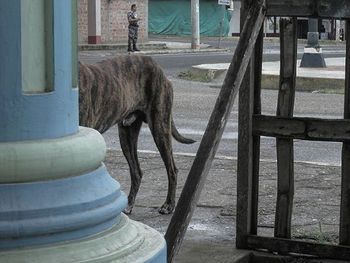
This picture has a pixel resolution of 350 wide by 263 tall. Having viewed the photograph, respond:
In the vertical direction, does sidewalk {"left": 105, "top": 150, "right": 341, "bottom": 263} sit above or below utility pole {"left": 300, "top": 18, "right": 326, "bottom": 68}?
below

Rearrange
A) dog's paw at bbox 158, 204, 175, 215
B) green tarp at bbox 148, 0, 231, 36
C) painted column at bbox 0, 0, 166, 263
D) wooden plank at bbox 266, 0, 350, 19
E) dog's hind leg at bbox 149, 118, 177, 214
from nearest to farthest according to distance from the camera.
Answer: painted column at bbox 0, 0, 166, 263, wooden plank at bbox 266, 0, 350, 19, dog's paw at bbox 158, 204, 175, 215, dog's hind leg at bbox 149, 118, 177, 214, green tarp at bbox 148, 0, 231, 36

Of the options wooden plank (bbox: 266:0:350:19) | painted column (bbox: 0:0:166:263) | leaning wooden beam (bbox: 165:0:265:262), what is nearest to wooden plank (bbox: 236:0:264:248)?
wooden plank (bbox: 266:0:350:19)

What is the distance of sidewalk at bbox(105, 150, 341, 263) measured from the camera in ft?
19.4

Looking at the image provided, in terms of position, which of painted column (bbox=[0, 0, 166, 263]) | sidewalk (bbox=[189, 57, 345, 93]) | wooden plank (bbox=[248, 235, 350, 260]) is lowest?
wooden plank (bbox=[248, 235, 350, 260])

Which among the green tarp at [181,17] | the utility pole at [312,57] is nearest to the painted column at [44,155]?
the utility pole at [312,57]

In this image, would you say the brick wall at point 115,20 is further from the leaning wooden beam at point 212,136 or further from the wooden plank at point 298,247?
the leaning wooden beam at point 212,136

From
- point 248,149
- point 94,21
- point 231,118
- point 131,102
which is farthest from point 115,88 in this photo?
point 94,21

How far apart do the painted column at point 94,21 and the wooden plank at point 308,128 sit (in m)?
37.0

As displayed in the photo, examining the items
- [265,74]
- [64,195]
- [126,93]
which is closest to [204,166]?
[64,195]

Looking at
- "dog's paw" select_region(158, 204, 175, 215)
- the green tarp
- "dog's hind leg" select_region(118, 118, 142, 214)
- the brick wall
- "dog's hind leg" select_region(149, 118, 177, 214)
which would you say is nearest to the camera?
"dog's paw" select_region(158, 204, 175, 215)

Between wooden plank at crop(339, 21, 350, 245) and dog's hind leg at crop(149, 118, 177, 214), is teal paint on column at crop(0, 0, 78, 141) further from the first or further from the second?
dog's hind leg at crop(149, 118, 177, 214)

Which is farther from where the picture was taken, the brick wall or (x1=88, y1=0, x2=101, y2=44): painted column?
the brick wall

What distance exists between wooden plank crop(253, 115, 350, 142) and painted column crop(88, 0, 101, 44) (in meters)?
37.0

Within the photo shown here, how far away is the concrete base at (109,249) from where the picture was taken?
7.61 feet
